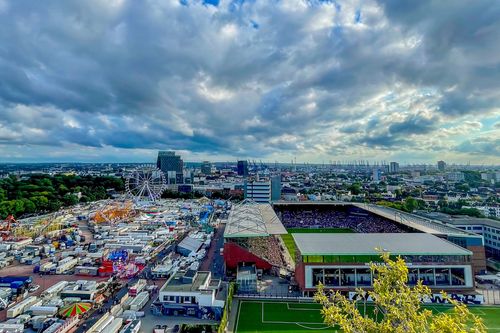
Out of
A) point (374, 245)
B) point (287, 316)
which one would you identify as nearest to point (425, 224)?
point (374, 245)

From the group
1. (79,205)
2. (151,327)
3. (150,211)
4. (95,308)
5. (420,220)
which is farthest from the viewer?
(79,205)

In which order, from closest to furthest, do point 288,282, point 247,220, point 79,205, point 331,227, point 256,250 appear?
1. point 288,282
2. point 256,250
3. point 247,220
4. point 331,227
5. point 79,205

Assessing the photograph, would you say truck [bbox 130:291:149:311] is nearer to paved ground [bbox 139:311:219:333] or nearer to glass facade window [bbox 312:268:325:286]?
paved ground [bbox 139:311:219:333]

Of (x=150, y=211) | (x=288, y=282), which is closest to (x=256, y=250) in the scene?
(x=288, y=282)

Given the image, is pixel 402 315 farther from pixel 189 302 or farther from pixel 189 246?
pixel 189 246

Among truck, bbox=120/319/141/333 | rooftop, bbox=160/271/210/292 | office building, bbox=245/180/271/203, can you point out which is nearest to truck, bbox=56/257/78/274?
rooftop, bbox=160/271/210/292

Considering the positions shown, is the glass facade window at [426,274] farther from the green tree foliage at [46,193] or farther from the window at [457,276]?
the green tree foliage at [46,193]

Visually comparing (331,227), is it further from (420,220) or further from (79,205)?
(79,205)
